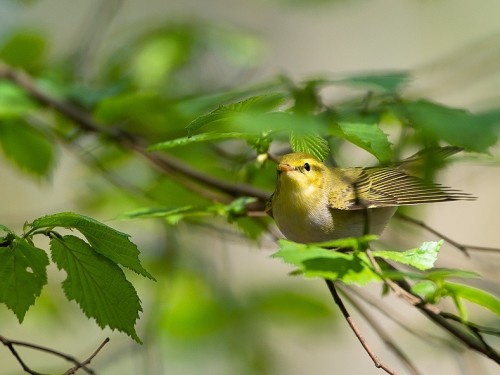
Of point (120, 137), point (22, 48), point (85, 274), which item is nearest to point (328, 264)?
point (85, 274)

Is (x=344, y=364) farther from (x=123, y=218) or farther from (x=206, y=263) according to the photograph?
(x=123, y=218)

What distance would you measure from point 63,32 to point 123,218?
8.18 feet

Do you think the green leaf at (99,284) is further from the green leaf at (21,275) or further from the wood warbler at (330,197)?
the wood warbler at (330,197)

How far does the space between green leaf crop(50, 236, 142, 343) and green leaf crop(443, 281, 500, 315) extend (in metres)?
0.30

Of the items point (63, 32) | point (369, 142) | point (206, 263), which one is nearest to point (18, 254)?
point (369, 142)

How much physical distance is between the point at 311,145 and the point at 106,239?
23 cm

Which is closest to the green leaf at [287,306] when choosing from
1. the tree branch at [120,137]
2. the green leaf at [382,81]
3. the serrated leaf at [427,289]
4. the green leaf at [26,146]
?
the tree branch at [120,137]

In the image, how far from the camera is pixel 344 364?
2.64 meters

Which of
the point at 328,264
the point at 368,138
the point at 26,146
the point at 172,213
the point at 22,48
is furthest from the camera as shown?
the point at 22,48

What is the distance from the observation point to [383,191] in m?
0.88

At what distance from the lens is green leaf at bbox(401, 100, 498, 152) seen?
56cm

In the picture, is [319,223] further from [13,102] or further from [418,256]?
[13,102]

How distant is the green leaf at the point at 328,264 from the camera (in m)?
0.60

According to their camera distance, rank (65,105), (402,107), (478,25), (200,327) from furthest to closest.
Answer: (478,25)
(200,327)
(65,105)
(402,107)
